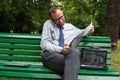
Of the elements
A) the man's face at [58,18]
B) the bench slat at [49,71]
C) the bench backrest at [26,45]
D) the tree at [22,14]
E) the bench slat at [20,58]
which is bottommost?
the bench slat at [49,71]

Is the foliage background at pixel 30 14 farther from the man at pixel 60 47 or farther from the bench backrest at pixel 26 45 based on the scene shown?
the man at pixel 60 47

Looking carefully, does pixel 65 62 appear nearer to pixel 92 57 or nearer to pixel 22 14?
pixel 92 57

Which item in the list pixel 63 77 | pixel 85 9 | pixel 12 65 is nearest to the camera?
pixel 63 77

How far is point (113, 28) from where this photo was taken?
40.6 ft

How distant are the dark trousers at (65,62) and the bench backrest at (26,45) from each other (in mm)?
562

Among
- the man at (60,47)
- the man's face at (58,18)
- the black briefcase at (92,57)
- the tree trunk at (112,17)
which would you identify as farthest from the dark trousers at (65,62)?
the tree trunk at (112,17)

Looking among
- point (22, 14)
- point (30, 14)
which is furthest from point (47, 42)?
point (22, 14)

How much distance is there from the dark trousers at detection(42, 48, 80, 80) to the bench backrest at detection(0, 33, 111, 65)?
562 millimetres

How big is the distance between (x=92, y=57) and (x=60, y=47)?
1.77ft

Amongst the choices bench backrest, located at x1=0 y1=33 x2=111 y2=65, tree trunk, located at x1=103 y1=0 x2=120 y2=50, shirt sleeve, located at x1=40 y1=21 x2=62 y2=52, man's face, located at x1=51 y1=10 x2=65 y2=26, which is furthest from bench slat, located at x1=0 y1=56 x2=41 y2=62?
tree trunk, located at x1=103 y1=0 x2=120 y2=50

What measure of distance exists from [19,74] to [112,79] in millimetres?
1358

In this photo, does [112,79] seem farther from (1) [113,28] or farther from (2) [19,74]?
(1) [113,28]

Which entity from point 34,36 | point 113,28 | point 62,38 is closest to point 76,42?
point 62,38

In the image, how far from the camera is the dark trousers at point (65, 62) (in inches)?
197
